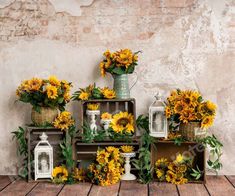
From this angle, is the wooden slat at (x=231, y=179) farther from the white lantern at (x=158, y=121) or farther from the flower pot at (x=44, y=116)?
the flower pot at (x=44, y=116)

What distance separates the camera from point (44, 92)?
141 inches

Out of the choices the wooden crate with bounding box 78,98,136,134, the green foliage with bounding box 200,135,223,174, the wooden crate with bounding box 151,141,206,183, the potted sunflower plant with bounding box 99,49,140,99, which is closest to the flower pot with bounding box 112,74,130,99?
the potted sunflower plant with bounding box 99,49,140,99

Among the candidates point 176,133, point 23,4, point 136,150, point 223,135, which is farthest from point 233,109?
point 23,4

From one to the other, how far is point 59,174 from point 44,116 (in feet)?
1.56

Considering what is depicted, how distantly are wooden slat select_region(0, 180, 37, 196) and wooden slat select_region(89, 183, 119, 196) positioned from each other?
1.59ft

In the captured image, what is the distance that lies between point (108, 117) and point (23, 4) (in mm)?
1234

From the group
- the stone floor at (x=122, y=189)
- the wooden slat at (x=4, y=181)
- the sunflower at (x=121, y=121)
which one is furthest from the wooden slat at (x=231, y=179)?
the wooden slat at (x=4, y=181)

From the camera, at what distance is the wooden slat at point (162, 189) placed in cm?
325

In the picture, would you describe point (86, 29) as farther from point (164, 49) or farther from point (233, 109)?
point (233, 109)

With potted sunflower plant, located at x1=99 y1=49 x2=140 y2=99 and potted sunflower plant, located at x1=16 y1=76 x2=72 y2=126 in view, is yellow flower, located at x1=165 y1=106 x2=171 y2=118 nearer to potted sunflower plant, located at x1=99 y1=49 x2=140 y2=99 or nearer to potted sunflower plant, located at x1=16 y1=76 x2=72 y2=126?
potted sunflower plant, located at x1=99 y1=49 x2=140 y2=99

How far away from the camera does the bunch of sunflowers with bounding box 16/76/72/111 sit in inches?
141

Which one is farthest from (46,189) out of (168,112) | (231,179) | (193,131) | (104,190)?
(231,179)

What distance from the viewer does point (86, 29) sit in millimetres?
3887

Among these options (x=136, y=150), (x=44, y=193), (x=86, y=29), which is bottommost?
(x=44, y=193)
